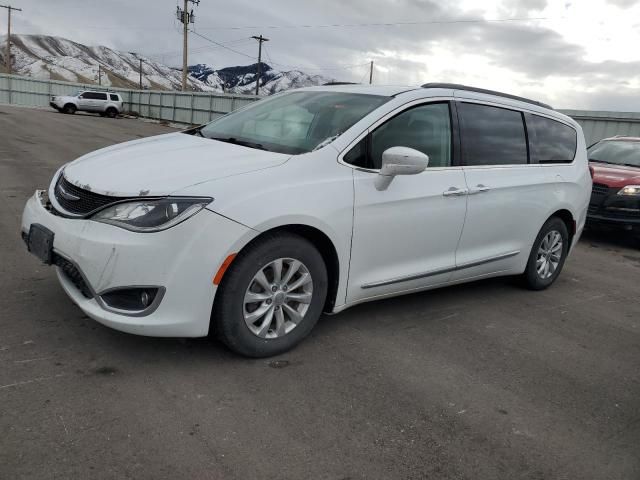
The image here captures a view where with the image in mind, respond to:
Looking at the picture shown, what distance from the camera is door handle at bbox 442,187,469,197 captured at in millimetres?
3976

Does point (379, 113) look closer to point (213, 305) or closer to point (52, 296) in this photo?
point (213, 305)

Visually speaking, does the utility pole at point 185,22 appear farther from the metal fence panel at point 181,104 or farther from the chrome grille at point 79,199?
the chrome grille at point 79,199

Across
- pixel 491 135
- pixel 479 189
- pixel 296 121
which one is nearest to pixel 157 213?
pixel 296 121

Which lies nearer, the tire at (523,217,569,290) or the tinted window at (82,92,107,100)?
the tire at (523,217,569,290)

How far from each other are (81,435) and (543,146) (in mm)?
4311

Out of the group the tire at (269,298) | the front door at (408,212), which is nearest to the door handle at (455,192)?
the front door at (408,212)

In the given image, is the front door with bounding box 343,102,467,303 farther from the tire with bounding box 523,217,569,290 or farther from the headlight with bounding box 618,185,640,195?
the headlight with bounding box 618,185,640,195

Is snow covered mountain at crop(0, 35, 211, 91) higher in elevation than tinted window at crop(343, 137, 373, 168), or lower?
higher

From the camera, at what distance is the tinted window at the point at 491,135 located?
4270 mm

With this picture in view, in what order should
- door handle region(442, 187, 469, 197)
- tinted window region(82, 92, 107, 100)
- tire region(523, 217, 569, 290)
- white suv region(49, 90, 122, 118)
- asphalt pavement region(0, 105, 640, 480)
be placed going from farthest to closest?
tinted window region(82, 92, 107, 100) < white suv region(49, 90, 122, 118) < tire region(523, 217, 569, 290) < door handle region(442, 187, 469, 197) < asphalt pavement region(0, 105, 640, 480)

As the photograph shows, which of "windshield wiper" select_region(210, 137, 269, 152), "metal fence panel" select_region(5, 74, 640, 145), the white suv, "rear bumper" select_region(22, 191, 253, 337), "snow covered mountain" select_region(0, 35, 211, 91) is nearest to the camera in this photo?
"rear bumper" select_region(22, 191, 253, 337)

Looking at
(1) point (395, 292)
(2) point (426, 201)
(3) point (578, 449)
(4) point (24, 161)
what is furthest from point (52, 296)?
(4) point (24, 161)

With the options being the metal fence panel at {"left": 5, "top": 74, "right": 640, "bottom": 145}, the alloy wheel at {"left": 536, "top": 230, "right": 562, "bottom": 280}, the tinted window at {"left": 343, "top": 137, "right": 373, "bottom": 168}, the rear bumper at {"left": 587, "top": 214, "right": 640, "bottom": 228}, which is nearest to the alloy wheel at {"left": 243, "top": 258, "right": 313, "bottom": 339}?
the tinted window at {"left": 343, "top": 137, "right": 373, "bottom": 168}

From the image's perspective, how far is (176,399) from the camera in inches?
110
